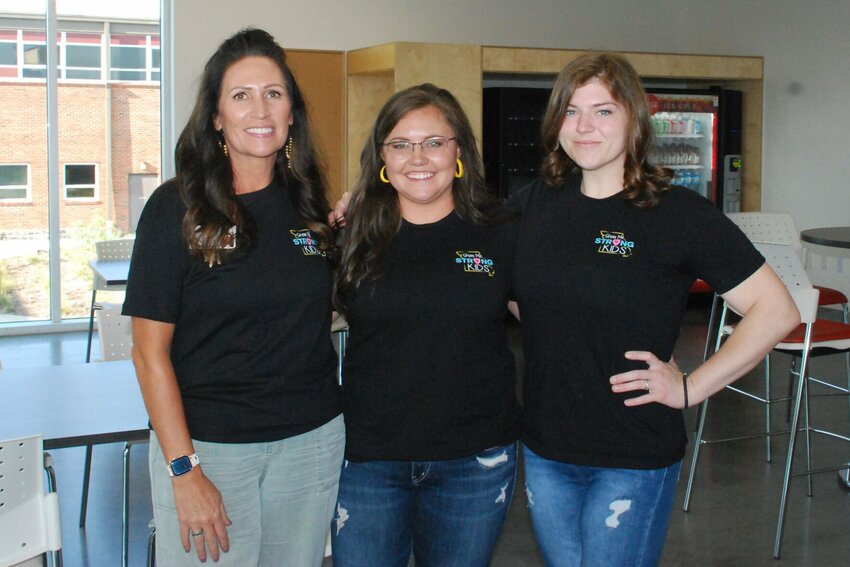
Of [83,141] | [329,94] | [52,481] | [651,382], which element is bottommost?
[52,481]

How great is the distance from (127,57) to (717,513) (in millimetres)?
6279

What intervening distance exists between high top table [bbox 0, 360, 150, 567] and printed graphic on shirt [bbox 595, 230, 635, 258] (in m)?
1.43

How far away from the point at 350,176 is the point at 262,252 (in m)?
5.91

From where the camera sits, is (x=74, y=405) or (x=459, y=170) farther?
(x=74, y=405)

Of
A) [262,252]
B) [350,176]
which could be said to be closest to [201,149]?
[262,252]

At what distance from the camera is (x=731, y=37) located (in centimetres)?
892

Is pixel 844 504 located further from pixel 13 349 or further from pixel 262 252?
pixel 13 349

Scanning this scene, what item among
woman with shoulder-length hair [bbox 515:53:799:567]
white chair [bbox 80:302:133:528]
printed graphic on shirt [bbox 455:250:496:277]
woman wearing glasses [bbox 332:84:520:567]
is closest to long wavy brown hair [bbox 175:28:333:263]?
woman wearing glasses [bbox 332:84:520:567]

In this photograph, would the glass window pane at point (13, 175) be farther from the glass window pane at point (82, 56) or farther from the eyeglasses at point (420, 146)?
the eyeglasses at point (420, 146)

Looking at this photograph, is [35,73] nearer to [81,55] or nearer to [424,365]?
[81,55]

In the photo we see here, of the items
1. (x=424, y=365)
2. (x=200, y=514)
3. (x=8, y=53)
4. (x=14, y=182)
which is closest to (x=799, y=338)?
(x=424, y=365)

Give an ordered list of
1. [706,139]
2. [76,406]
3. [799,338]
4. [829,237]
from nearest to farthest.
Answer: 1. [76,406]
2. [799,338]
3. [829,237]
4. [706,139]

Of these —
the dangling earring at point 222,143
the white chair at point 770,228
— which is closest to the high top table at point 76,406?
the dangling earring at point 222,143

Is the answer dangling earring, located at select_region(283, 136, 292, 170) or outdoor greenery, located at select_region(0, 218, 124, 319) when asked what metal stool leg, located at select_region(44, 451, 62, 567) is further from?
outdoor greenery, located at select_region(0, 218, 124, 319)
